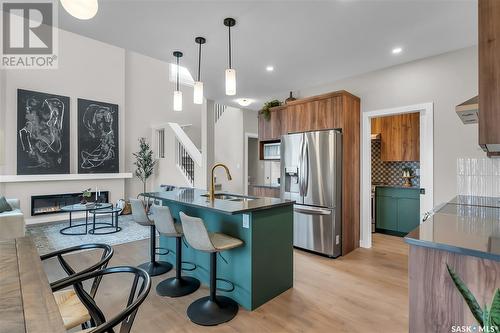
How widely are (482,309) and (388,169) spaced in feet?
13.8

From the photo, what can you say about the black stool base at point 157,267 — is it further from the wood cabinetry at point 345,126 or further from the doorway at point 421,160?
the doorway at point 421,160

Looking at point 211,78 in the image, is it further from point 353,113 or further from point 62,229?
point 62,229

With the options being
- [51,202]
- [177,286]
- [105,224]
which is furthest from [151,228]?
[51,202]

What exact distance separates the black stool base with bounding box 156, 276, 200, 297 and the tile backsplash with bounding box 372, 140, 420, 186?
408 centimetres

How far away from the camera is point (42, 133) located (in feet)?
18.4

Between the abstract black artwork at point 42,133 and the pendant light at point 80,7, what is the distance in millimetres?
5529

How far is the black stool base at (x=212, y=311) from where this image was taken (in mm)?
2100

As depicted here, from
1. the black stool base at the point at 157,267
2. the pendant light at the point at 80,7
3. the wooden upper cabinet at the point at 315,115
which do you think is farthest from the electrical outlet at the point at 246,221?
the wooden upper cabinet at the point at 315,115

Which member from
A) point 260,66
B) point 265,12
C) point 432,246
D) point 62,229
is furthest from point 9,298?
point 62,229

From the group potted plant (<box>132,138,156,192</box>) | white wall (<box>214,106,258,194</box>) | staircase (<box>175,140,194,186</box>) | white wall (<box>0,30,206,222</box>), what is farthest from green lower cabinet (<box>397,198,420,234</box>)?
potted plant (<box>132,138,156,192</box>)

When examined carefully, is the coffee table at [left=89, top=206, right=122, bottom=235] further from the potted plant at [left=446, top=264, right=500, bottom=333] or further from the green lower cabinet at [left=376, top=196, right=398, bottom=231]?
the potted plant at [left=446, top=264, right=500, bottom=333]

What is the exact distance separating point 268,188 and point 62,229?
4305 millimetres

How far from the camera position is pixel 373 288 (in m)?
2.69

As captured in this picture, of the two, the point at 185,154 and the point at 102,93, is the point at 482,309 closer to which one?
the point at 185,154
